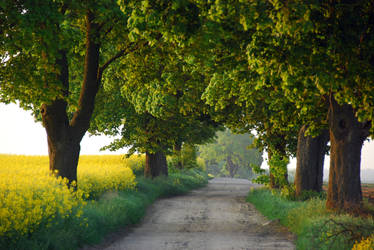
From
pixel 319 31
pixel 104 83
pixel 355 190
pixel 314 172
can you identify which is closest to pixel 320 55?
pixel 319 31

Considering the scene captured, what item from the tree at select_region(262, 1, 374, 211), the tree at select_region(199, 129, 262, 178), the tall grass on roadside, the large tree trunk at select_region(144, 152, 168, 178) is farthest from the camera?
the tree at select_region(199, 129, 262, 178)

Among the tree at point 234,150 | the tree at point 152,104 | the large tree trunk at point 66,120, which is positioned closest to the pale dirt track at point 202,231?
the large tree trunk at point 66,120

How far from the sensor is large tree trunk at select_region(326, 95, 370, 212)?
12891 mm

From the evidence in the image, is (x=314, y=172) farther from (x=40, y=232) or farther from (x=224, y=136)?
(x=224, y=136)

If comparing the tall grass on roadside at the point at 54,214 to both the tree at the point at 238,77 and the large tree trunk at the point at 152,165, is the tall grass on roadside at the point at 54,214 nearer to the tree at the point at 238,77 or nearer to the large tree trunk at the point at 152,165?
the tree at the point at 238,77

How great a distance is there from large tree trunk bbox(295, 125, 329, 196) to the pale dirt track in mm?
2740

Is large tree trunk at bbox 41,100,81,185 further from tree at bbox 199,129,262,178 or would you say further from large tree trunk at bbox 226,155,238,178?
large tree trunk at bbox 226,155,238,178

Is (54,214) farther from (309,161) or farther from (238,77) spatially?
(309,161)

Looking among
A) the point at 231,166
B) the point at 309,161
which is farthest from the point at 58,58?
the point at 231,166

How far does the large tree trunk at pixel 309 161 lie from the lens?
1823 centimetres

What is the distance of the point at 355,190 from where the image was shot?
1305 cm

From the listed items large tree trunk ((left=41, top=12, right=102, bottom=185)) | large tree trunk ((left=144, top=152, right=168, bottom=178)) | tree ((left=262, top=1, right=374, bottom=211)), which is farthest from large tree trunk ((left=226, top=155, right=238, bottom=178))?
tree ((left=262, top=1, right=374, bottom=211))

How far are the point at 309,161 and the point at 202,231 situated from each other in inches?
294

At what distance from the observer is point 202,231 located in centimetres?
1334
